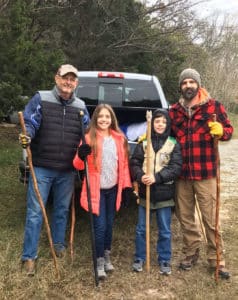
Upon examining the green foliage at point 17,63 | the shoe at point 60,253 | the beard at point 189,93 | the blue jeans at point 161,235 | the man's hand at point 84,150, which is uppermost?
the green foliage at point 17,63

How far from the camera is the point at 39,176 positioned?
4.06 metres

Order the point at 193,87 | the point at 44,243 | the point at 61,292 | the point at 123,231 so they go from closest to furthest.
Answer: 1. the point at 61,292
2. the point at 193,87
3. the point at 44,243
4. the point at 123,231

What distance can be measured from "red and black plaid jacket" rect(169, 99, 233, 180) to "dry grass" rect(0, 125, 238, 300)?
1.03 meters

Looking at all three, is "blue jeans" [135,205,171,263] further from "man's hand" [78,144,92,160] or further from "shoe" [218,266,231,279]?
"man's hand" [78,144,92,160]

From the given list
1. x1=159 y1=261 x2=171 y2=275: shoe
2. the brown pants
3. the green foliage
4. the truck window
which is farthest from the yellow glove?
the green foliage

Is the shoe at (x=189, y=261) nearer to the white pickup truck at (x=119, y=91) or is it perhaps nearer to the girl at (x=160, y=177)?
the girl at (x=160, y=177)

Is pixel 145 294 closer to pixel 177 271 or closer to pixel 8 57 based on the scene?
pixel 177 271

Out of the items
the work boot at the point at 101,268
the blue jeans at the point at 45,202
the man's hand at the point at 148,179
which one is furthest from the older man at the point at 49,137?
the man's hand at the point at 148,179

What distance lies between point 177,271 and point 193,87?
1.86 m

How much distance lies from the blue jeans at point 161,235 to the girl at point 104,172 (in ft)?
1.02

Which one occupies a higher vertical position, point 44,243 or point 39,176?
point 39,176

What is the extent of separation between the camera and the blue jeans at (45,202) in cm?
402

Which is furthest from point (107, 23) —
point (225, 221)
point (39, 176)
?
point (39, 176)

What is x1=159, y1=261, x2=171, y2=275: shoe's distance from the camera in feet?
13.4
